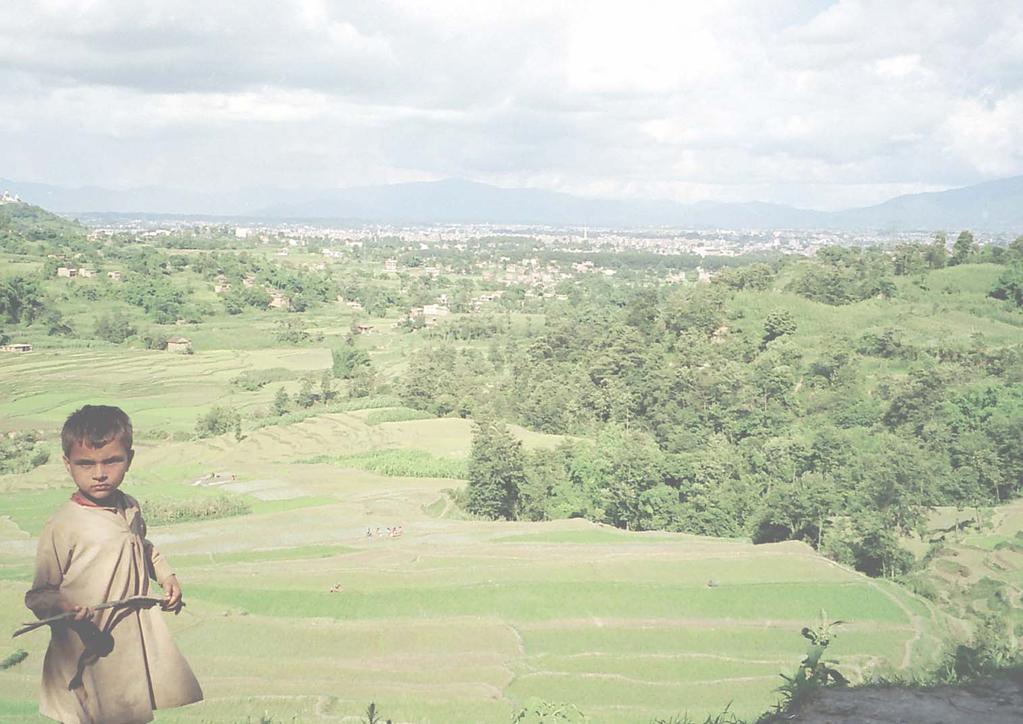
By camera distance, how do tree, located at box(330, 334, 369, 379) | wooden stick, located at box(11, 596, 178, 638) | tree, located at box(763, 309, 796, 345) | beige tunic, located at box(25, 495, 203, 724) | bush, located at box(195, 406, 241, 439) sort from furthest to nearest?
tree, located at box(330, 334, 369, 379) → tree, located at box(763, 309, 796, 345) → bush, located at box(195, 406, 241, 439) → beige tunic, located at box(25, 495, 203, 724) → wooden stick, located at box(11, 596, 178, 638)

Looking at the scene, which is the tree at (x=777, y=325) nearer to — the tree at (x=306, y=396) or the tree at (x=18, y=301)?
the tree at (x=306, y=396)

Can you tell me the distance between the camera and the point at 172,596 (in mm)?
3984

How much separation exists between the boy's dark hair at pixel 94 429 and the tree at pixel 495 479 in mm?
31177

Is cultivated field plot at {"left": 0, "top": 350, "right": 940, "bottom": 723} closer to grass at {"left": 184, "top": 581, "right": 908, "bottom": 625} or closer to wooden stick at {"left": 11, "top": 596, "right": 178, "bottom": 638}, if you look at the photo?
grass at {"left": 184, "top": 581, "right": 908, "bottom": 625}

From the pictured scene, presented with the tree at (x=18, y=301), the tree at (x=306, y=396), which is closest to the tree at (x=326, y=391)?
the tree at (x=306, y=396)

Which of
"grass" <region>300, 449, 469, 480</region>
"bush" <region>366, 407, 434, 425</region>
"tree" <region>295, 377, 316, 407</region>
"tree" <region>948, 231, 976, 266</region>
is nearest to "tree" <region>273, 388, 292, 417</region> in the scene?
"tree" <region>295, 377, 316, 407</region>

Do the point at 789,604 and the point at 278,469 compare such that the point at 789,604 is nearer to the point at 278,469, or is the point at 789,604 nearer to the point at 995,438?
the point at 995,438

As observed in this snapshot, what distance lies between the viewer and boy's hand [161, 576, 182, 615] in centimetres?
398

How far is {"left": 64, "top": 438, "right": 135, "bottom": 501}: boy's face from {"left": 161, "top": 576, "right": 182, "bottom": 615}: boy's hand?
526mm

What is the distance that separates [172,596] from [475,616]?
673 inches

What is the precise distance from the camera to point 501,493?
35.3 m

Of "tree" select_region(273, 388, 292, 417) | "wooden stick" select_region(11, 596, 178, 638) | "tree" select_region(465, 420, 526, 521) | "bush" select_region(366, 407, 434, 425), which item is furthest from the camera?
"tree" select_region(273, 388, 292, 417)

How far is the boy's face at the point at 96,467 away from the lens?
152 inches

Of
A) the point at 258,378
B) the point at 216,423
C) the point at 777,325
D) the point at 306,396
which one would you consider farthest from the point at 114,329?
the point at 777,325
